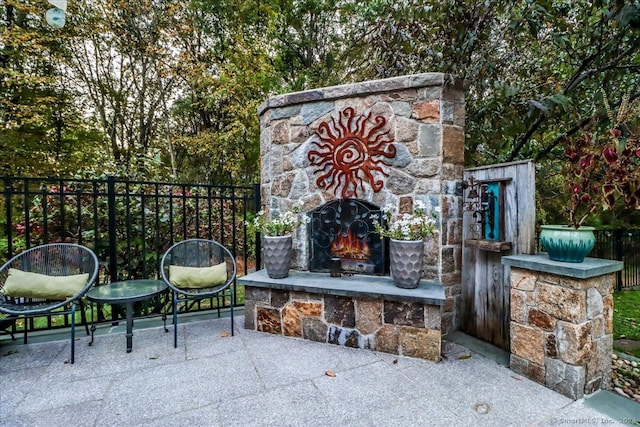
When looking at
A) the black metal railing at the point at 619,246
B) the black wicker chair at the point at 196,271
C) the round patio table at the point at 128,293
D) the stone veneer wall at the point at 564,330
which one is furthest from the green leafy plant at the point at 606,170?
the black metal railing at the point at 619,246

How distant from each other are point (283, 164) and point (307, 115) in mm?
521

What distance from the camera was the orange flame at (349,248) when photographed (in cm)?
276

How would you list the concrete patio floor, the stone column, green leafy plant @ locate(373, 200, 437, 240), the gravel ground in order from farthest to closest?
green leafy plant @ locate(373, 200, 437, 240), the gravel ground, the stone column, the concrete patio floor

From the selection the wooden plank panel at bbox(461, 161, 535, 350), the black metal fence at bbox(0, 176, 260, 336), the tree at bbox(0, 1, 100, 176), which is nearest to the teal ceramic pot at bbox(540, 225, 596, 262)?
the wooden plank panel at bbox(461, 161, 535, 350)

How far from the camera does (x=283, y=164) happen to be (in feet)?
9.94

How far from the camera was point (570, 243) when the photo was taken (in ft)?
5.85

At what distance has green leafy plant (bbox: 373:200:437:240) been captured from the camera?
230 centimetres

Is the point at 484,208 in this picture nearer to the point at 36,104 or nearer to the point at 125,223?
the point at 125,223

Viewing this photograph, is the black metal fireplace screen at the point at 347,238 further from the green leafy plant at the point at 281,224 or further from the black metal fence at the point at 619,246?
the black metal fence at the point at 619,246

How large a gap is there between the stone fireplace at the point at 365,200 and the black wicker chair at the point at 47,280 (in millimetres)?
1185

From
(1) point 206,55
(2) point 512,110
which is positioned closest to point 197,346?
(2) point 512,110

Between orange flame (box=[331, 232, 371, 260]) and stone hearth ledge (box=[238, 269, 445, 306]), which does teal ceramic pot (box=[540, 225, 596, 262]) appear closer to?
stone hearth ledge (box=[238, 269, 445, 306])

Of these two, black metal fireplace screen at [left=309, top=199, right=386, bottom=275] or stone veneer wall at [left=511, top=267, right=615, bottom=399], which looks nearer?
stone veneer wall at [left=511, top=267, right=615, bottom=399]

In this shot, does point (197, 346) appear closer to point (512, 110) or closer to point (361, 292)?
point (361, 292)
